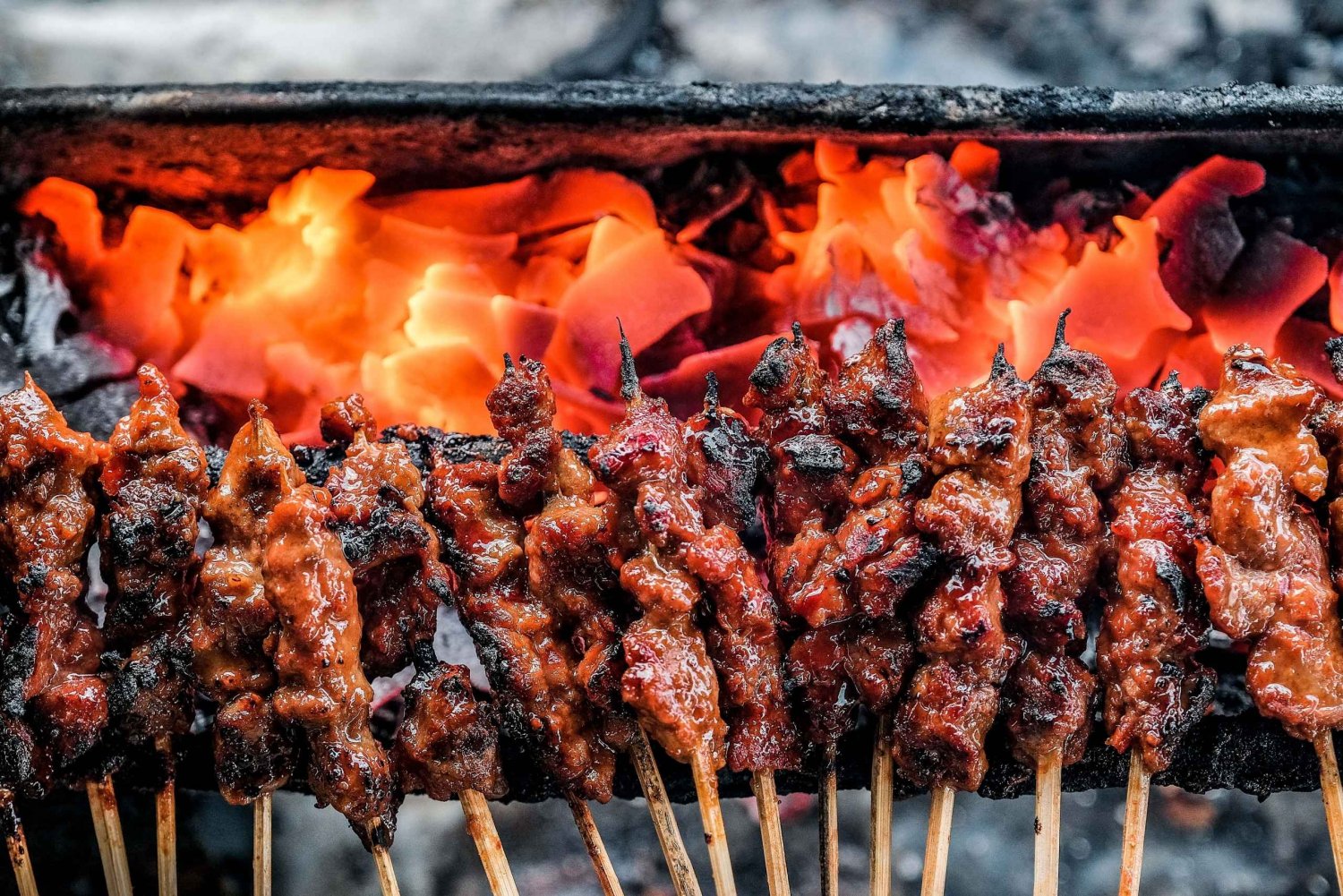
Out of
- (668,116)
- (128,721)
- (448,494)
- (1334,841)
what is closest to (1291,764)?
(1334,841)

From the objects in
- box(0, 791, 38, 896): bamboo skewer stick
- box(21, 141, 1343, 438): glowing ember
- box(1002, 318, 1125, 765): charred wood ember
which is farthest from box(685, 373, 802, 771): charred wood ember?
box(0, 791, 38, 896): bamboo skewer stick

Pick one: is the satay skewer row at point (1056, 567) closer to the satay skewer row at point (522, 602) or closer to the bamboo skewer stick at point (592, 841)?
the satay skewer row at point (522, 602)

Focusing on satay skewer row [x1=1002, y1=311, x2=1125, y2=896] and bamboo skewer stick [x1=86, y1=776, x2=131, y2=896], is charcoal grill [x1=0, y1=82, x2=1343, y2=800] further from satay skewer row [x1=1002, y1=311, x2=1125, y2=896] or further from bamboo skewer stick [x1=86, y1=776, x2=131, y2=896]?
satay skewer row [x1=1002, y1=311, x2=1125, y2=896]

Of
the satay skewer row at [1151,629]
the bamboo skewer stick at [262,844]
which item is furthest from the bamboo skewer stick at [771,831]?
the bamboo skewer stick at [262,844]

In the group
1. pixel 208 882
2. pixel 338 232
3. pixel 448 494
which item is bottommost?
pixel 208 882

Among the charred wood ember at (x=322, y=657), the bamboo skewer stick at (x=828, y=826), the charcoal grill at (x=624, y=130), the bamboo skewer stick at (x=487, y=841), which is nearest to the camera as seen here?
the charred wood ember at (x=322, y=657)

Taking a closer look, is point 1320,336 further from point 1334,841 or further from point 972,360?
point 1334,841
